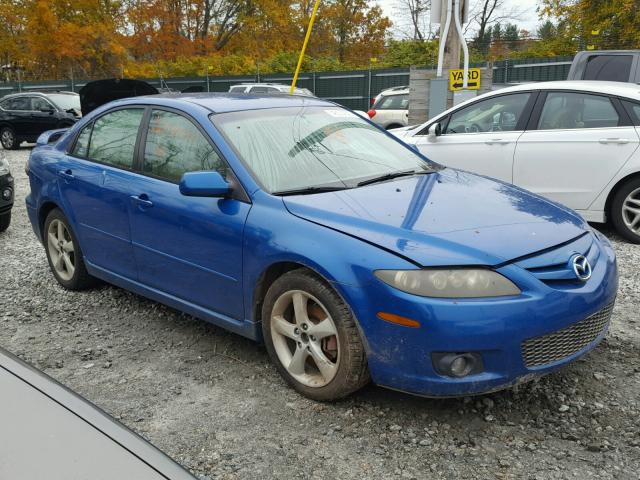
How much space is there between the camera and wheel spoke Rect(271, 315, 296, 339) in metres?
3.17

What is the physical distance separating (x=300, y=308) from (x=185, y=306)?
96 centimetres

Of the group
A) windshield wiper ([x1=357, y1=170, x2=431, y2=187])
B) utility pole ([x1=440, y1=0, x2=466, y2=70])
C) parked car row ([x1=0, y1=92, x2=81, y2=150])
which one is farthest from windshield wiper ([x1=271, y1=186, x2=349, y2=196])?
parked car row ([x1=0, y1=92, x2=81, y2=150])

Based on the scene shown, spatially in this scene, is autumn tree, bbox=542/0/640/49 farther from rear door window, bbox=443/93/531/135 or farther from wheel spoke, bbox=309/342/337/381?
wheel spoke, bbox=309/342/337/381

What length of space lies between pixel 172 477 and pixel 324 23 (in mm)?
41231

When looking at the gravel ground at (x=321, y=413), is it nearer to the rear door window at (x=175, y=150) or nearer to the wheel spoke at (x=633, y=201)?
the rear door window at (x=175, y=150)

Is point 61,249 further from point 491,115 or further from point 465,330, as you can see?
point 491,115

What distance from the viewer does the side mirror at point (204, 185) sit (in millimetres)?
3293

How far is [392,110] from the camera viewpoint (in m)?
16.0

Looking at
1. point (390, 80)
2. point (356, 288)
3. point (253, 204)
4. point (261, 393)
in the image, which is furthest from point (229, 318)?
point (390, 80)

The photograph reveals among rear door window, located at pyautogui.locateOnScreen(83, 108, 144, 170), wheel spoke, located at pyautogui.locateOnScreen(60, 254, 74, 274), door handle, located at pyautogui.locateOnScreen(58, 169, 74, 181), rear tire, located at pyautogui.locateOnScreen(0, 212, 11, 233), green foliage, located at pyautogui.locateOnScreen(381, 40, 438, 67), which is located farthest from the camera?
green foliage, located at pyautogui.locateOnScreen(381, 40, 438, 67)

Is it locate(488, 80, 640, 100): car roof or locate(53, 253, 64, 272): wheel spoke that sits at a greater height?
locate(488, 80, 640, 100): car roof

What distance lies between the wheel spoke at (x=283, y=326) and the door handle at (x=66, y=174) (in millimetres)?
2165

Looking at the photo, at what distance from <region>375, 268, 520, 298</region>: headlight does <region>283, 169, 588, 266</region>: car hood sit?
45 mm

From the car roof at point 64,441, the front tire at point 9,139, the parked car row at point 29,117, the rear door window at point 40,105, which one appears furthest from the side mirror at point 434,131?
the front tire at point 9,139
